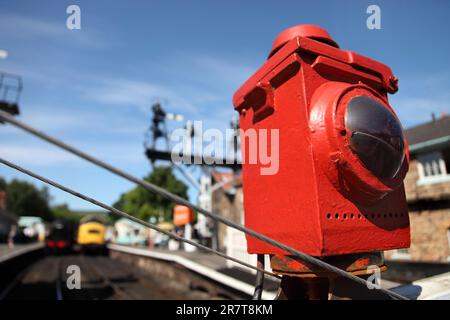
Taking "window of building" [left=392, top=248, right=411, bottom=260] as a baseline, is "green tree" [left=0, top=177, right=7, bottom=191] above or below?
above

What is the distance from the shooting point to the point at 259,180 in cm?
181

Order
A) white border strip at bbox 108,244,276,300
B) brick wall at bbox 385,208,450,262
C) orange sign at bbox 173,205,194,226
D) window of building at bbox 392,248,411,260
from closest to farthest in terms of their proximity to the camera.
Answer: white border strip at bbox 108,244,276,300, brick wall at bbox 385,208,450,262, window of building at bbox 392,248,411,260, orange sign at bbox 173,205,194,226

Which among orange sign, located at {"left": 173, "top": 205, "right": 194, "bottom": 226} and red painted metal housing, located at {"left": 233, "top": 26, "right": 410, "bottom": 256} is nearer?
red painted metal housing, located at {"left": 233, "top": 26, "right": 410, "bottom": 256}

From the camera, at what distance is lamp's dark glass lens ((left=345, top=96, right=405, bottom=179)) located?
4.83 feet

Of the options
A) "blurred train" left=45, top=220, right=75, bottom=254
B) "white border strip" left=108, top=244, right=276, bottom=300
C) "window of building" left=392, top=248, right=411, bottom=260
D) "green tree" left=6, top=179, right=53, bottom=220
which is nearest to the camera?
"white border strip" left=108, top=244, right=276, bottom=300

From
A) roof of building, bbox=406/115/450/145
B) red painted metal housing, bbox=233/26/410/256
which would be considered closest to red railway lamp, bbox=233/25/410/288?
red painted metal housing, bbox=233/26/410/256

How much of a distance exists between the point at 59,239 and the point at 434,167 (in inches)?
1038

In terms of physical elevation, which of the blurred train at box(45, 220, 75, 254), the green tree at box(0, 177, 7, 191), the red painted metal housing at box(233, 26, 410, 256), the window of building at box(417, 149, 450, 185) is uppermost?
the green tree at box(0, 177, 7, 191)

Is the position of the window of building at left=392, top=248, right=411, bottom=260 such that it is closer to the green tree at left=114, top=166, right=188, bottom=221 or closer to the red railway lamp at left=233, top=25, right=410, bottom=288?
the red railway lamp at left=233, top=25, right=410, bottom=288

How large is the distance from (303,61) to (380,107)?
54 cm

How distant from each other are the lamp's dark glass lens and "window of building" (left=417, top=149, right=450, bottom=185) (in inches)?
451

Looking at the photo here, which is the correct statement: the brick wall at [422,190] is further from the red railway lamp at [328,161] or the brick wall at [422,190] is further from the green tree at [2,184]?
the green tree at [2,184]

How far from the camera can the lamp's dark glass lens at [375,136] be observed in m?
1.47
